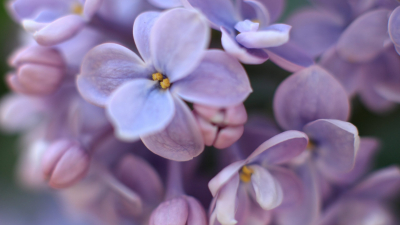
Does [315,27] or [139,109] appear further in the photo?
[315,27]

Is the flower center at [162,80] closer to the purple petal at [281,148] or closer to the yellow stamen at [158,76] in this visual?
the yellow stamen at [158,76]

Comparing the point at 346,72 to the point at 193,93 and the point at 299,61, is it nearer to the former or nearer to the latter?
the point at 299,61

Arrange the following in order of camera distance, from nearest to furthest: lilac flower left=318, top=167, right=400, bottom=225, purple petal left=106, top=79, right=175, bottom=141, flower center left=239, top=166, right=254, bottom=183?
purple petal left=106, top=79, right=175, bottom=141, flower center left=239, top=166, right=254, bottom=183, lilac flower left=318, top=167, right=400, bottom=225

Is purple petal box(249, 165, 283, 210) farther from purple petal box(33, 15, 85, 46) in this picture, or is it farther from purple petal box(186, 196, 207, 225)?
purple petal box(33, 15, 85, 46)

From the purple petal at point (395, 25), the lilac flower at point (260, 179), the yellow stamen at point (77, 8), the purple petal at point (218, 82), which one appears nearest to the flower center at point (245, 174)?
the lilac flower at point (260, 179)

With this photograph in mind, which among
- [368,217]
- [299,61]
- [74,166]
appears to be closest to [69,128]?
[74,166]

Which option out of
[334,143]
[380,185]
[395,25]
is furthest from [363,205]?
[395,25]

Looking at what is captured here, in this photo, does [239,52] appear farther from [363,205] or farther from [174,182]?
[363,205]

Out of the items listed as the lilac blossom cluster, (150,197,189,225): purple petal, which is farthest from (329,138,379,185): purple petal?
(150,197,189,225): purple petal
